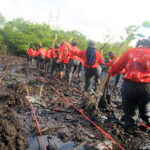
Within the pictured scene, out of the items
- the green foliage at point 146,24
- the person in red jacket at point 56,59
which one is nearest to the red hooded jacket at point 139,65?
the green foliage at point 146,24

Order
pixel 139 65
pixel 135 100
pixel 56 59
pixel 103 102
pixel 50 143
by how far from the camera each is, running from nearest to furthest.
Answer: pixel 50 143
pixel 139 65
pixel 135 100
pixel 103 102
pixel 56 59

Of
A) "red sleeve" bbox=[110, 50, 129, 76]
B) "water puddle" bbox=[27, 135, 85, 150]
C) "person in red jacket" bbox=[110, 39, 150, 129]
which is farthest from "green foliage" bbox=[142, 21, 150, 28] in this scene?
"water puddle" bbox=[27, 135, 85, 150]

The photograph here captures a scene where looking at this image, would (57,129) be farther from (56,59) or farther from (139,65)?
(56,59)

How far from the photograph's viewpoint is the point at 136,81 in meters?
2.62

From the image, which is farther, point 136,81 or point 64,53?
point 64,53

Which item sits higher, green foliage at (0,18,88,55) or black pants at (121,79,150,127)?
green foliage at (0,18,88,55)

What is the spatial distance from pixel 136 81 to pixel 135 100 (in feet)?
1.33

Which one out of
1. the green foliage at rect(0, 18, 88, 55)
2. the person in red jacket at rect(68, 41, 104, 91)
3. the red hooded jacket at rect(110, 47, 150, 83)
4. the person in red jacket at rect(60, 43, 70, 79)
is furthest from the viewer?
the green foliage at rect(0, 18, 88, 55)

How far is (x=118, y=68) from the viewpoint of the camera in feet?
9.76

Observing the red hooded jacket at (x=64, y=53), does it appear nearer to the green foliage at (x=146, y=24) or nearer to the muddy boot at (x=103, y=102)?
the muddy boot at (x=103, y=102)

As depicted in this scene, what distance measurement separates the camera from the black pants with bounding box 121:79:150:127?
263cm

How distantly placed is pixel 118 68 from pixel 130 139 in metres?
1.37

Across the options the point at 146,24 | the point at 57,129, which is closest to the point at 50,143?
the point at 57,129

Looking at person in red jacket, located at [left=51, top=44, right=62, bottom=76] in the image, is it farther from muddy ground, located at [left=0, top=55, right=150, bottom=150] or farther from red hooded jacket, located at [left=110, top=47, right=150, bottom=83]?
red hooded jacket, located at [left=110, top=47, right=150, bottom=83]
